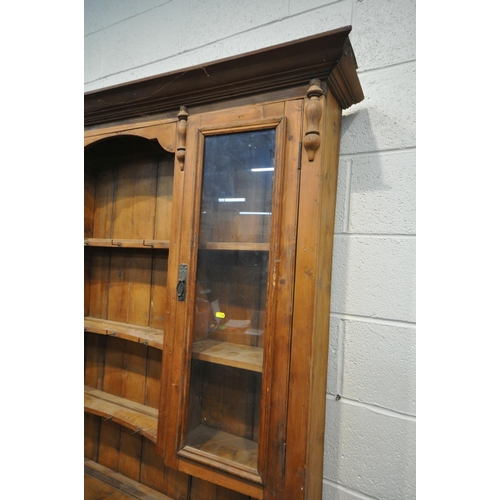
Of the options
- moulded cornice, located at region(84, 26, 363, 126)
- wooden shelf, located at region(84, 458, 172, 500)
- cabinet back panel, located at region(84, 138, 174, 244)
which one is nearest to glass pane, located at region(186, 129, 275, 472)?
moulded cornice, located at region(84, 26, 363, 126)

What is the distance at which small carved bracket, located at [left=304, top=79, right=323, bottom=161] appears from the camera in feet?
2.22

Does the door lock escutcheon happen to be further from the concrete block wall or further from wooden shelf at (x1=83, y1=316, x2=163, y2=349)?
the concrete block wall

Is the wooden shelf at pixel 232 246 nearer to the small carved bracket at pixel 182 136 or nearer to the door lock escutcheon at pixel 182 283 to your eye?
the door lock escutcheon at pixel 182 283

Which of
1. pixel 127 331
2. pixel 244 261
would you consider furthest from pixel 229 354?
pixel 127 331

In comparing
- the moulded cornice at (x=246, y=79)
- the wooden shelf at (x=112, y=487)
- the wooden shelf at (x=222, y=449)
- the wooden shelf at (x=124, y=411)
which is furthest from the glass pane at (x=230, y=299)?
the wooden shelf at (x=112, y=487)

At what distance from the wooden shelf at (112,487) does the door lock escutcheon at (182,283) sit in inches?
30.0

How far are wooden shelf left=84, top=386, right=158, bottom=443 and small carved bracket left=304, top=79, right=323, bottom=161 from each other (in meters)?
0.91

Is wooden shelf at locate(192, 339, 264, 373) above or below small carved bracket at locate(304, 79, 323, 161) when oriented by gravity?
below

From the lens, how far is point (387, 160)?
32.9 inches

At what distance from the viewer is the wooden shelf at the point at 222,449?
2.40ft
